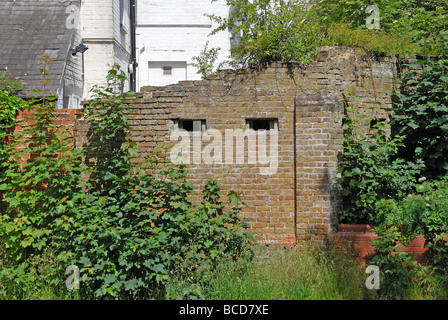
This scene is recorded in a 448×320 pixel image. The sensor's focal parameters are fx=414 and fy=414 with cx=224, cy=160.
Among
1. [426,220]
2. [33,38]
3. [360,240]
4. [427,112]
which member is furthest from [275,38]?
[33,38]

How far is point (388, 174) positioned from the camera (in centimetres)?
590

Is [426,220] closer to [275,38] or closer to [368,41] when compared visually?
[368,41]

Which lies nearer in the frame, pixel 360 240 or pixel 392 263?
pixel 392 263

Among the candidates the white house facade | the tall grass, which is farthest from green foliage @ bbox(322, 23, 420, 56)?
the white house facade

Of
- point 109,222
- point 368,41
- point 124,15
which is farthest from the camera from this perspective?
point 124,15

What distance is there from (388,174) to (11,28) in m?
9.54

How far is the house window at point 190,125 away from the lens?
630 cm

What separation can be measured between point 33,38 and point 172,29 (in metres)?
5.14

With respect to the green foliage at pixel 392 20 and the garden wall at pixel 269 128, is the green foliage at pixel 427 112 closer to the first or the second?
the green foliage at pixel 392 20

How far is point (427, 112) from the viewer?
6.47 metres

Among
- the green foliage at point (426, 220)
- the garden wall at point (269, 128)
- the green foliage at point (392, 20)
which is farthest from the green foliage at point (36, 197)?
the green foliage at point (392, 20)

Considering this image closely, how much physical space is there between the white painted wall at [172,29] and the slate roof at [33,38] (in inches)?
125

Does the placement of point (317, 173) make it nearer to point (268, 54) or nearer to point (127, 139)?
point (268, 54)

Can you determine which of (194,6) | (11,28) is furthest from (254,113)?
(194,6)
